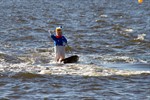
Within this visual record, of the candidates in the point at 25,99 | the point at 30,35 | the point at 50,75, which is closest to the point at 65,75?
the point at 50,75

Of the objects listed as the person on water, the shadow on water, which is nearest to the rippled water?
the shadow on water

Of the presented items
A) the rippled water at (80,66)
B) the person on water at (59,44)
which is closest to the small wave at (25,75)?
the rippled water at (80,66)

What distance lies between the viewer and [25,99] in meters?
14.3

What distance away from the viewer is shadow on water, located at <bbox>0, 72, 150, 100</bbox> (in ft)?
48.3

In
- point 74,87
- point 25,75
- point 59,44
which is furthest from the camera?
point 59,44

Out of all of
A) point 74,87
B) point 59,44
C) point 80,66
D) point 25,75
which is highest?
point 59,44

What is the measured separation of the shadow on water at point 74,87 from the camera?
1473cm

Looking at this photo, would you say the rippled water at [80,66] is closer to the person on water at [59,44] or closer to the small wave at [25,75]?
the small wave at [25,75]

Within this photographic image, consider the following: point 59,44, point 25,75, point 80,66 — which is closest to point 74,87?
point 25,75

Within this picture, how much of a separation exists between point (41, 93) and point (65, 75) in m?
2.65

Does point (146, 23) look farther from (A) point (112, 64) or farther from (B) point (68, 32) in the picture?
(A) point (112, 64)

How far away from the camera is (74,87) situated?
1589 centimetres

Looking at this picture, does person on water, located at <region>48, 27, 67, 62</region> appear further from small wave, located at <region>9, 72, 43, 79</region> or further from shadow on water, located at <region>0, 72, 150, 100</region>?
shadow on water, located at <region>0, 72, 150, 100</region>

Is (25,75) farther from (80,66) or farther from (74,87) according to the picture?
(80,66)
